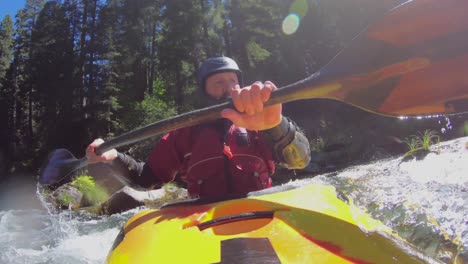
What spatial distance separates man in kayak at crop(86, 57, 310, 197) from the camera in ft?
8.23

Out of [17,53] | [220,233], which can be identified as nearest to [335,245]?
[220,233]

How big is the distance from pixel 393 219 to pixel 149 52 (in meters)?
26.0

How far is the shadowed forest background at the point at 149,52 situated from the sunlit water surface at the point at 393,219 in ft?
27.2

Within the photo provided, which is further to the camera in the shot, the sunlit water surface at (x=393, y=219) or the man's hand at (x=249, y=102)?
the sunlit water surface at (x=393, y=219)

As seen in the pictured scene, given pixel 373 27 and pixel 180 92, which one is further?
pixel 180 92

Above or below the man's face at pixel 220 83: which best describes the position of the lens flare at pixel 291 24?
above

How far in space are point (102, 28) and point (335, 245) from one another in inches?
965

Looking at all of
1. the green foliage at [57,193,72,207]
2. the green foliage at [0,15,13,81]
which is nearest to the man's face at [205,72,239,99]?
the green foliage at [57,193,72,207]

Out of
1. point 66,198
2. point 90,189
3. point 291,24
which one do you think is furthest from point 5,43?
point 66,198

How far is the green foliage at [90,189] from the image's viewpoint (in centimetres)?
1033

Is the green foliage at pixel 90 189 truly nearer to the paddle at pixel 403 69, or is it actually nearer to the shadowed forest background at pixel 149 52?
the shadowed forest background at pixel 149 52

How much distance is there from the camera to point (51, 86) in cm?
2459

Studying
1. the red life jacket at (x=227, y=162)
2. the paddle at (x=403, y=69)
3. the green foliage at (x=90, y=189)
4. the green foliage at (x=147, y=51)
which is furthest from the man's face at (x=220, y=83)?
the green foliage at (x=147, y=51)

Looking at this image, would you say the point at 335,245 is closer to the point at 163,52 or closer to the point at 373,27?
the point at 373,27
